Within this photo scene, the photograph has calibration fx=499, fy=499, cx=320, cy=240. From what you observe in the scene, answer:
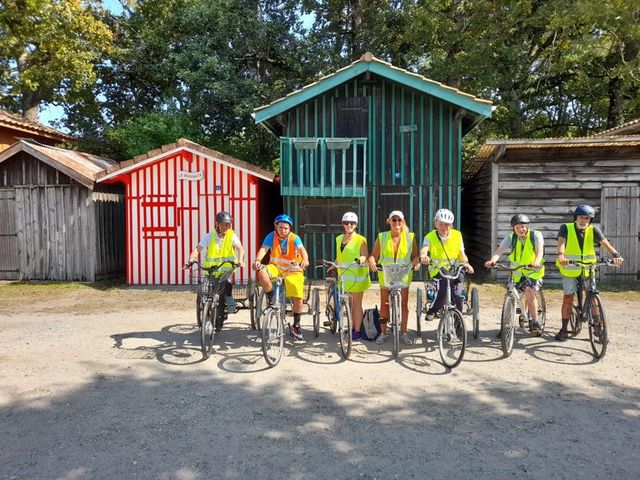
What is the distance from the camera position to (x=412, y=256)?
21.4 feet

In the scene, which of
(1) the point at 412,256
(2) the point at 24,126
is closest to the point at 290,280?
(1) the point at 412,256

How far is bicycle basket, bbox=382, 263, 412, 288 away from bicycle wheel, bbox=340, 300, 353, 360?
64 centimetres

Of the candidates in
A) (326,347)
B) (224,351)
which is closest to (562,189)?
(326,347)

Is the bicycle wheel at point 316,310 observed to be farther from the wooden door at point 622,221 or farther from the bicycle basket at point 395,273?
the wooden door at point 622,221

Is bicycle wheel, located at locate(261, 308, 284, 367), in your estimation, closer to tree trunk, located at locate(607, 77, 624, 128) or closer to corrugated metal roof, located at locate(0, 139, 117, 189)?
corrugated metal roof, located at locate(0, 139, 117, 189)

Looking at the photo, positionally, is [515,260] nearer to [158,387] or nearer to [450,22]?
[158,387]

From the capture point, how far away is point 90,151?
2261 centimetres

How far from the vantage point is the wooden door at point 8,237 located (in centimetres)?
1307

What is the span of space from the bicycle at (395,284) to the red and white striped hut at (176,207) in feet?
21.4

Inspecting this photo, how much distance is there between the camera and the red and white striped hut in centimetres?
1230

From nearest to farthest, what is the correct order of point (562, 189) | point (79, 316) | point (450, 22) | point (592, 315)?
1. point (592, 315)
2. point (79, 316)
3. point (562, 189)
4. point (450, 22)

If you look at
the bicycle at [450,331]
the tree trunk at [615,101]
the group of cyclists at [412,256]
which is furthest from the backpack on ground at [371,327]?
the tree trunk at [615,101]

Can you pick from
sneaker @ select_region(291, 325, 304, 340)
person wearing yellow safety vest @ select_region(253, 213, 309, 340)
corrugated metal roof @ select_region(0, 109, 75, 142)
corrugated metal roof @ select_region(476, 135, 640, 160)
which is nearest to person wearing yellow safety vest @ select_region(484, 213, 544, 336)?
person wearing yellow safety vest @ select_region(253, 213, 309, 340)

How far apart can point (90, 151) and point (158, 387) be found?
2033 cm
